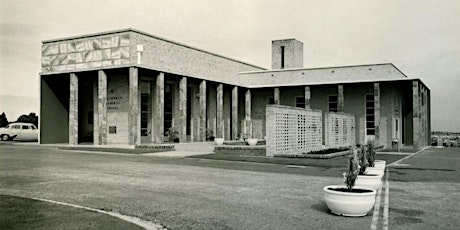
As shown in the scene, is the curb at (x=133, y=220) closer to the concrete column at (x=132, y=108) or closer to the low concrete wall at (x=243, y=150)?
the low concrete wall at (x=243, y=150)

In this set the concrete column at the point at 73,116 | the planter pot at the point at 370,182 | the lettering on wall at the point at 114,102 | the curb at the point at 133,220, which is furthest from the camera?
the lettering on wall at the point at 114,102

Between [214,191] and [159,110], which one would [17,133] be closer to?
[159,110]

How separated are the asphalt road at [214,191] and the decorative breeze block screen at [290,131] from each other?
3.82 m

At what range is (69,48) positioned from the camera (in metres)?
31.8

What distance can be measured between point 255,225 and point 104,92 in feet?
81.5

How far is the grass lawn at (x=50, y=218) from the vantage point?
681cm

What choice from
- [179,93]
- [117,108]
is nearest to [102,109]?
[117,108]

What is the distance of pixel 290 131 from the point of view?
22469 mm

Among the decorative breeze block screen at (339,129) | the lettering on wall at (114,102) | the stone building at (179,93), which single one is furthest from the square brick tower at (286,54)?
the lettering on wall at (114,102)

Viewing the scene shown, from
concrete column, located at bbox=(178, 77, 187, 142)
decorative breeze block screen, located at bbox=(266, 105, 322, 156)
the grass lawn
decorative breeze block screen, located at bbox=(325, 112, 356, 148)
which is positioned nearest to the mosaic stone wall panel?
concrete column, located at bbox=(178, 77, 187, 142)

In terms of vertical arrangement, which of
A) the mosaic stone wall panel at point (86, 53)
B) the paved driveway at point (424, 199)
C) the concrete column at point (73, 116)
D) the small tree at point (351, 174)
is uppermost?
the mosaic stone wall panel at point (86, 53)

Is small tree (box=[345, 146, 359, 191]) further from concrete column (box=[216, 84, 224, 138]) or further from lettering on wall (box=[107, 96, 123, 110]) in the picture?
concrete column (box=[216, 84, 224, 138])

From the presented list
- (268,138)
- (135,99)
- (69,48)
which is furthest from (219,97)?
(268,138)

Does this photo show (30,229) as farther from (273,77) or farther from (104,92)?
(273,77)
